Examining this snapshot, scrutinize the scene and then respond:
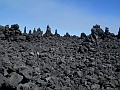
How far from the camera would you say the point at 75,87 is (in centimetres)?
984

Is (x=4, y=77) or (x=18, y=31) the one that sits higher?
(x=18, y=31)

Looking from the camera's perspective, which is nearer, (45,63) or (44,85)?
(44,85)

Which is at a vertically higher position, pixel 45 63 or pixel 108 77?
pixel 45 63

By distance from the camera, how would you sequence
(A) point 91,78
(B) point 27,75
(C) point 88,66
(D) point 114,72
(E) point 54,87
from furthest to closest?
1. (C) point 88,66
2. (D) point 114,72
3. (A) point 91,78
4. (B) point 27,75
5. (E) point 54,87

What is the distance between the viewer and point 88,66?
13.4m

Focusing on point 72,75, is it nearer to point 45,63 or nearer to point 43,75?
point 43,75

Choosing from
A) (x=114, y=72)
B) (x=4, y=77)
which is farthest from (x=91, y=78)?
(x=4, y=77)

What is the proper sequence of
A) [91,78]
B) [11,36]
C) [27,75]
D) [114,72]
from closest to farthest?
[27,75] → [91,78] → [114,72] → [11,36]

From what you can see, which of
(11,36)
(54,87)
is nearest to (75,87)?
(54,87)

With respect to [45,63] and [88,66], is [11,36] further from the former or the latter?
[88,66]

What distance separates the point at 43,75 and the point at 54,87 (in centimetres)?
167

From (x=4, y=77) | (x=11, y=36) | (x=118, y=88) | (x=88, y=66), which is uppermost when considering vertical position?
(x=11, y=36)

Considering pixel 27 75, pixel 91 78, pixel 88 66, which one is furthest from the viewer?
pixel 88 66

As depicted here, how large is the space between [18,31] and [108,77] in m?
16.1
